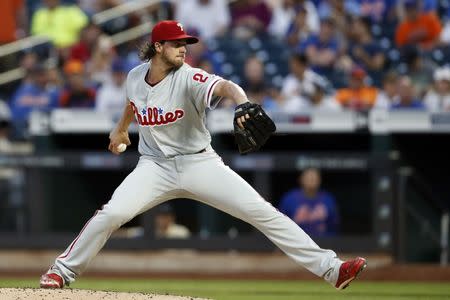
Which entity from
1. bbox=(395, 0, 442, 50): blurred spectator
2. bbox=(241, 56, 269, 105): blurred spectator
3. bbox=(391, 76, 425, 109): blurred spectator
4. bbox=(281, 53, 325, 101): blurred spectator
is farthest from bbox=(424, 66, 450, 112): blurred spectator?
bbox=(241, 56, 269, 105): blurred spectator

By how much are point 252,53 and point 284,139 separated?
1.79 metres

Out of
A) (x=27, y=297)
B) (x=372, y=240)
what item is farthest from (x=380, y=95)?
(x=27, y=297)

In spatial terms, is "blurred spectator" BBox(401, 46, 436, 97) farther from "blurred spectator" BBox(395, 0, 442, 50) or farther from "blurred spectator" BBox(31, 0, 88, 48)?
"blurred spectator" BBox(31, 0, 88, 48)

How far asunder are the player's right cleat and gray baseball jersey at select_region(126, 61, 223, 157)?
0.97 metres

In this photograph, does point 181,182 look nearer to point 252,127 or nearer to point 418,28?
point 252,127

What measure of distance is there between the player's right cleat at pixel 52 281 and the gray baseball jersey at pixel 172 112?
38.4 inches

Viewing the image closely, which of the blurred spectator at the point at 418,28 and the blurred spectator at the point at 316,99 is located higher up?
the blurred spectator at the point at 418,28

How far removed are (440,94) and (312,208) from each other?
174 centimetres

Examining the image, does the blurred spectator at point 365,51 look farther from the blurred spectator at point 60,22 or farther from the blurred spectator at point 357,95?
the blurred spectator at point 60,22

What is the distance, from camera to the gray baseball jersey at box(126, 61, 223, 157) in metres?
6.96

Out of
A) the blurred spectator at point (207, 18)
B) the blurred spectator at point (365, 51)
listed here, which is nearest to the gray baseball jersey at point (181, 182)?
the blurred spectator at point (365, 51)

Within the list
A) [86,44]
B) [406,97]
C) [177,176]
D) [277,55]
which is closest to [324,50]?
[277,55]

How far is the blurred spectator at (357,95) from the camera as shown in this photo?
11598mm

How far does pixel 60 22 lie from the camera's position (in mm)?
14789
